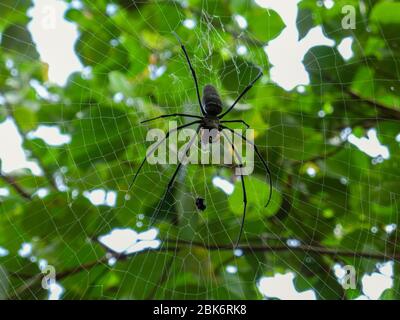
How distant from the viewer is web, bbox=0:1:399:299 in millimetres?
4098

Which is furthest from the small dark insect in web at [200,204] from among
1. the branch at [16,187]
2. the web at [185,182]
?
the branch at [16,187]

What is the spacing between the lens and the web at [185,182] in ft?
13.4

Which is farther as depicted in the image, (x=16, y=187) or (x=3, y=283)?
(x=16, y=187)

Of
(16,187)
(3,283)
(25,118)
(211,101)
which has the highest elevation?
(25,118)

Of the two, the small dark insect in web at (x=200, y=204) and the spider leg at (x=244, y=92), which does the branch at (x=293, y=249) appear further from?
the spider leg at (x=244, y=92)

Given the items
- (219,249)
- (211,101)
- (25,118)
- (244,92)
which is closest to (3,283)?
(25,118)

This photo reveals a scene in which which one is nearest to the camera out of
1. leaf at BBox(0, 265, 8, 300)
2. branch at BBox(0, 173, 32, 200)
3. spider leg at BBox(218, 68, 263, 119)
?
leaf at BBox(0, 265, 8, 300)

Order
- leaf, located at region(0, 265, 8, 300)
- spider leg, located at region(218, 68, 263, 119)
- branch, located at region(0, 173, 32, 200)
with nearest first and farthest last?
1. leaf, located at region(0, 265, 8, 300)
2. spider leg, located at region(218, 68, 263, 119)
3. branch, located at region(0, 173, 32, 200)

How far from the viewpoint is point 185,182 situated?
4.30 metres

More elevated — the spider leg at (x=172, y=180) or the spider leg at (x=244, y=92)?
the spider leg at (x=244, y=92)

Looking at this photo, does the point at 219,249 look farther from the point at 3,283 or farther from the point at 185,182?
the point at 3,283

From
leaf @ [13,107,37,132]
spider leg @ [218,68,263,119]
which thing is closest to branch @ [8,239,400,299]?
spider leg @ [218,68,263,119]

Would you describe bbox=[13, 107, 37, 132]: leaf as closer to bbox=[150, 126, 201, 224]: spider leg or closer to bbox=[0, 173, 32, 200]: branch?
bbox=[0, 173, 32, 200]: branch
